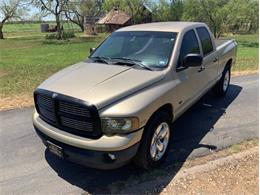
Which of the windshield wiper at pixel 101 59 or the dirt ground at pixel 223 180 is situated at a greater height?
the windshield wiper at pixel 101 59

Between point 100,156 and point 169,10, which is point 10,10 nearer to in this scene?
point 169,10

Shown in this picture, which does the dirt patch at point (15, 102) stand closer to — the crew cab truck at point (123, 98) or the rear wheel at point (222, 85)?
the crew cab truck at point (123, 98)

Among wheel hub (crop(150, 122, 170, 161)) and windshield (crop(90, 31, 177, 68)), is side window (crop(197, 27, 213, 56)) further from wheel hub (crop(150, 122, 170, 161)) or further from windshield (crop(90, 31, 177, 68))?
wheel hub (crop(150, 122, 170, 161))

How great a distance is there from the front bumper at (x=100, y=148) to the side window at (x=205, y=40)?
2.81 m

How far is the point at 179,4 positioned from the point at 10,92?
27474 mm

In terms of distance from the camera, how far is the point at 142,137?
348 centimetres

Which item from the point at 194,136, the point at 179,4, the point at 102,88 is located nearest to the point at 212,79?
the point at 194,136

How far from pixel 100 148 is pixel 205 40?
351 cm

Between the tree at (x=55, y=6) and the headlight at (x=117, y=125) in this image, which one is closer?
the headlight at (x=117, y=125)

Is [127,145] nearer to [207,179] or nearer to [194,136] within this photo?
[207,179]

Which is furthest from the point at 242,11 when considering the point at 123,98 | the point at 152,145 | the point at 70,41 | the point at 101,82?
the point at 123,98

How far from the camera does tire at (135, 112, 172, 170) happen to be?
3525 millimetres

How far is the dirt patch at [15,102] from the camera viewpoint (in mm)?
6434

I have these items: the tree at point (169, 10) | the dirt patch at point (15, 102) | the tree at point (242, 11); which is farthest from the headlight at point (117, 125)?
the tree at point (169, 10)
